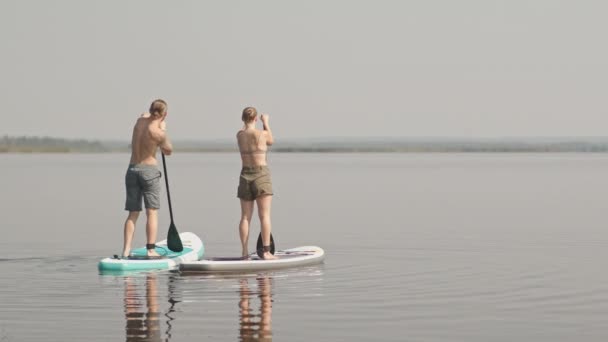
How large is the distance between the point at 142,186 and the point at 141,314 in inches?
179

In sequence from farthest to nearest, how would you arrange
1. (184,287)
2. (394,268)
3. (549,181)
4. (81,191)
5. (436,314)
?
(549,181) → (81,191) → (394,268) → (184,287) → (436,314)

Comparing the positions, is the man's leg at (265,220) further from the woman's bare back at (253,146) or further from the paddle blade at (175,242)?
the paddle blade at (175,242)

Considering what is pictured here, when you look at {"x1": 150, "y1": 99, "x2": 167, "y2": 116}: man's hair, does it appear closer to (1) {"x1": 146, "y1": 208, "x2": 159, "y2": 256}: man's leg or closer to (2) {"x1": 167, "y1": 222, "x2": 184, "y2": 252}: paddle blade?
(1) {"x1": 146, "y1": 208, "x2": 159, "y2": 256}: man's leg

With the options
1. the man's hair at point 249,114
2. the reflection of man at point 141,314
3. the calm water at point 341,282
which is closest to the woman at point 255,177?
the man's hair at point 249,114

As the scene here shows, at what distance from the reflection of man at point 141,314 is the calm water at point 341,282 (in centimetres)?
2

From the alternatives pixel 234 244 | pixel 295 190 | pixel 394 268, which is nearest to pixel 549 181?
pixel 295 190

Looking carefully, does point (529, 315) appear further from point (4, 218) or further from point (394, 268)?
point (4, 218)

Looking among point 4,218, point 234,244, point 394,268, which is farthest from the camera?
point 4,218

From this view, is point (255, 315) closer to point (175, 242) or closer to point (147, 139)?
point (147, 139)

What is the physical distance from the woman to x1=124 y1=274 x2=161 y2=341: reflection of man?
2.26m

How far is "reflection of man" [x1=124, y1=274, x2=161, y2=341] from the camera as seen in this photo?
11.0 m

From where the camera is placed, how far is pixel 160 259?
16688mm

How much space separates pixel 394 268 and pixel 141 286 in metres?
3.71

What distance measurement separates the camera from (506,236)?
2256 centimetres
